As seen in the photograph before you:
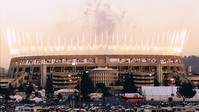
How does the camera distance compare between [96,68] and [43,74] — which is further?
[43,74]

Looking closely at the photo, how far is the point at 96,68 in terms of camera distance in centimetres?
10069

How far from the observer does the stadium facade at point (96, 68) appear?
96.6m

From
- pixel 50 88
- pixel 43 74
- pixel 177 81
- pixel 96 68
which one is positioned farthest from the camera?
pixel 43 74

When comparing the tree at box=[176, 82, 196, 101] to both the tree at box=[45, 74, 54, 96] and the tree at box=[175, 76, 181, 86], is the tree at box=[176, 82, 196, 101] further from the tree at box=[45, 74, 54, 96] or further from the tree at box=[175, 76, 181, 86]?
the tree at box=[45, 74, 54, 96]

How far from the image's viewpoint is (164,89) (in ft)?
220

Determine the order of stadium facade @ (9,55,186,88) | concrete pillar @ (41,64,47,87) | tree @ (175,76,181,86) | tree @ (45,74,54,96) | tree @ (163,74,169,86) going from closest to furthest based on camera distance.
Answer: tree @ (45,74,54,96) → tree @ (175,76,181,86) → tree @ (163,74,169,86) → stadium facade @ (9,55,186,88) → concrete pillar @ (41,64,47,87)

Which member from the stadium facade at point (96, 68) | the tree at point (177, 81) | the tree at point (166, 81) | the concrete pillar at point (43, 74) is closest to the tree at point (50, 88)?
the stadium facade at point (96, 68)

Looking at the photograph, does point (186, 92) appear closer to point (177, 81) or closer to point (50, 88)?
point (50, 88)

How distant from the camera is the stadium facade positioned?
96562 mm

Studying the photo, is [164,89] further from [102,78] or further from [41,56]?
[41,56]

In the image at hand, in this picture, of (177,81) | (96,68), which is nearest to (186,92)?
(177,81)

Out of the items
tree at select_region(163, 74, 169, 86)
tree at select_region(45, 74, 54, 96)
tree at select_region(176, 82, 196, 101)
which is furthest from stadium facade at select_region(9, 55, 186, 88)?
tree at select_region(176, 82, 196, 101)

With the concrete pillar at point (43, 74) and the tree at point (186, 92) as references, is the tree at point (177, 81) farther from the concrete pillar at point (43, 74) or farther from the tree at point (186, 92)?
the tree at point (186, 92)

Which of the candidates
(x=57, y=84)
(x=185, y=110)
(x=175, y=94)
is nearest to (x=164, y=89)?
(x=175, y=94)
